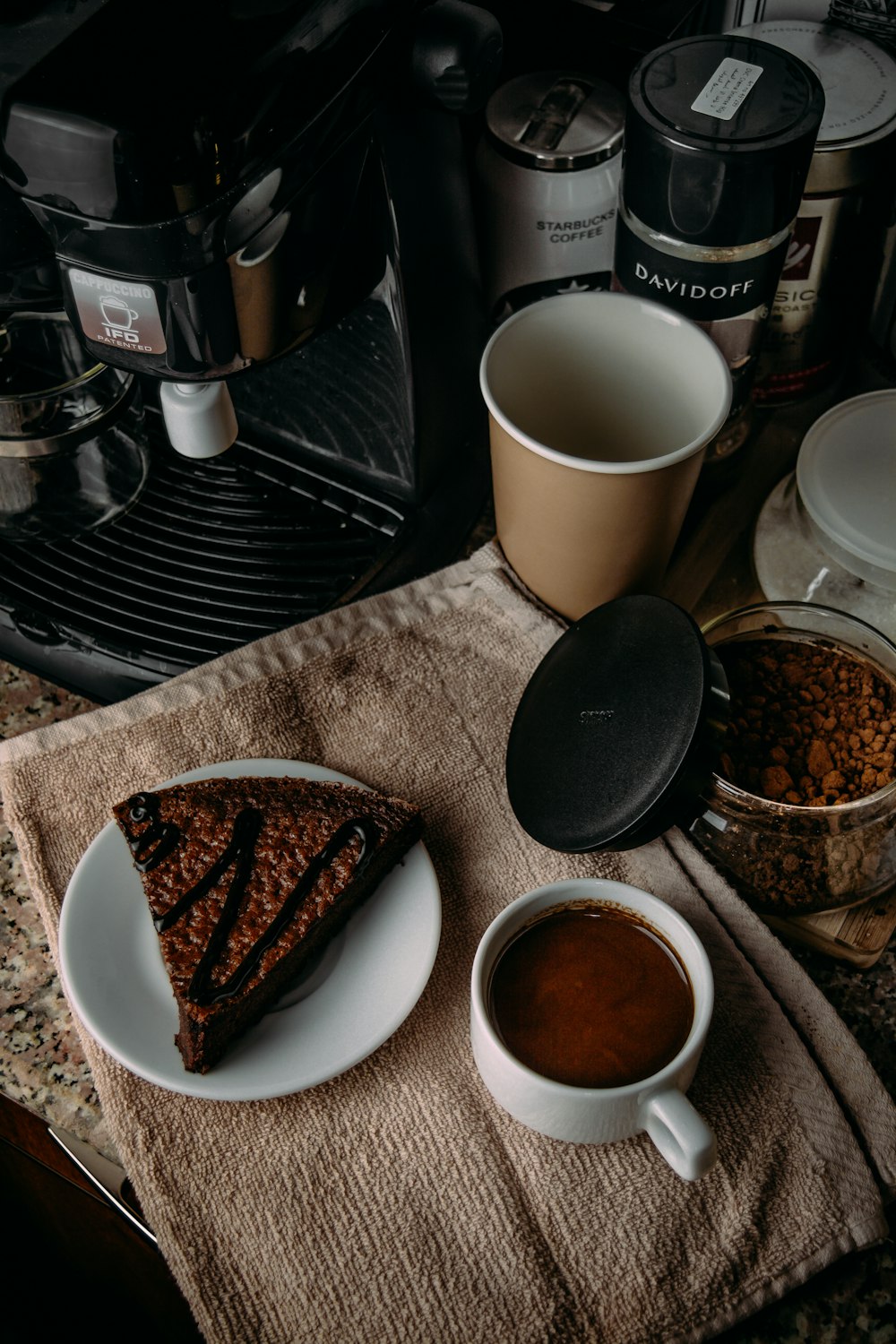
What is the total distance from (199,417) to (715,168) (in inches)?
12.4

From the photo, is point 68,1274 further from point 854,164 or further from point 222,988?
point 854,164

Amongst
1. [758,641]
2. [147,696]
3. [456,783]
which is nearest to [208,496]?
[147,696]

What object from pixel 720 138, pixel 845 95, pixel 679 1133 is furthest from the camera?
pixel 845 95

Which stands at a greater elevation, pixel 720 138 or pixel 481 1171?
pixel 720 138

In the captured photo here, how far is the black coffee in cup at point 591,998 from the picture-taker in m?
0.58

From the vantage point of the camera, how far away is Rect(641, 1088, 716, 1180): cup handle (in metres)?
0.52

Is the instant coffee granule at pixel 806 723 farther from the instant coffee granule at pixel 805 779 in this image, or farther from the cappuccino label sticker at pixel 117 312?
the cappuccino label sticker at pixel 117 312

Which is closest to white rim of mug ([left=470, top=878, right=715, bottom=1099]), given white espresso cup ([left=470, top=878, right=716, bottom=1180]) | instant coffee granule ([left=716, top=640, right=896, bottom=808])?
white espresso cup ([left=470, top=878, right=716, bottom=1180])

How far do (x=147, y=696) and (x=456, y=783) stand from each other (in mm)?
205

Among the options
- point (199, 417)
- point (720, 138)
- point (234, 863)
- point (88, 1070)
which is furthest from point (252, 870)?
point (720, 138)

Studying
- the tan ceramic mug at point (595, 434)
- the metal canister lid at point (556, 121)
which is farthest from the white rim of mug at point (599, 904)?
the metal canister lid at point (556, 121)

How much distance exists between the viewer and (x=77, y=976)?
63 cm

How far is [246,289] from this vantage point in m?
0.56

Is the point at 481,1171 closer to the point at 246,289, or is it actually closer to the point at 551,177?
the point at 246,289
